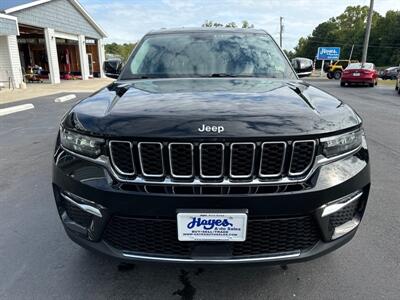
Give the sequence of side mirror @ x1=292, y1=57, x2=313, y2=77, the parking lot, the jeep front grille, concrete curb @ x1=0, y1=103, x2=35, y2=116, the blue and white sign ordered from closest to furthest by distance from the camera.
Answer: the jeep front grille → the parking lot → side mirror @ x1=292, y1=57, x2=313, y2=77 → concrete curb @ x1=0, y1=103, x2=35, y2=116 → the blue and white sign

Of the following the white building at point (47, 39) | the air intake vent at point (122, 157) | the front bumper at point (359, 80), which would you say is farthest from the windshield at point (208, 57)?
the front bumper at point (359, 80)

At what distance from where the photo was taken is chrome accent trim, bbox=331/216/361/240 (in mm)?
2004

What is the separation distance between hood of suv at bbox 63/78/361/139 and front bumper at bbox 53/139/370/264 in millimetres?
231

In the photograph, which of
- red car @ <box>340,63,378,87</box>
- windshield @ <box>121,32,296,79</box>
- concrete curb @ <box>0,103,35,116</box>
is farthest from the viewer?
red car @ <box>340,63,378,87</box>

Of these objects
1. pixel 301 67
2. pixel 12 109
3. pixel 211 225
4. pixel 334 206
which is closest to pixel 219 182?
pixel 211 225

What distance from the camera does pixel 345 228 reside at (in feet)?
6.70

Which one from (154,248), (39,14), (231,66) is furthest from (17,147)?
(39,14)

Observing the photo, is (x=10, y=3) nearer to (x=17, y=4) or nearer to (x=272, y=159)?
(x=17, y=4)

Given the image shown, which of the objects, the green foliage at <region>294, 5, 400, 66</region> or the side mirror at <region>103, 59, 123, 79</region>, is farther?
the green foliage at <region>294, 5, 400, 66</region>

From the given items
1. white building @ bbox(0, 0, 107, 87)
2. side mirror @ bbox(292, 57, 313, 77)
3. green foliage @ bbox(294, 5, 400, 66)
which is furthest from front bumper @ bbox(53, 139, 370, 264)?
green foliage @ bbox(294, 5, 400, 66)

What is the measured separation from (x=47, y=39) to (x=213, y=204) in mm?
25273

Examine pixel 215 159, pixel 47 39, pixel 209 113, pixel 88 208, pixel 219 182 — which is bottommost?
pixel 88 208

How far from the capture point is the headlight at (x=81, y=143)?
1.91 meters

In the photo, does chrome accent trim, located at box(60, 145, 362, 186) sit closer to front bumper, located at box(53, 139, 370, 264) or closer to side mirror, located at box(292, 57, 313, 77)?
front bumper, located at box(53, 139, 370, 264)
